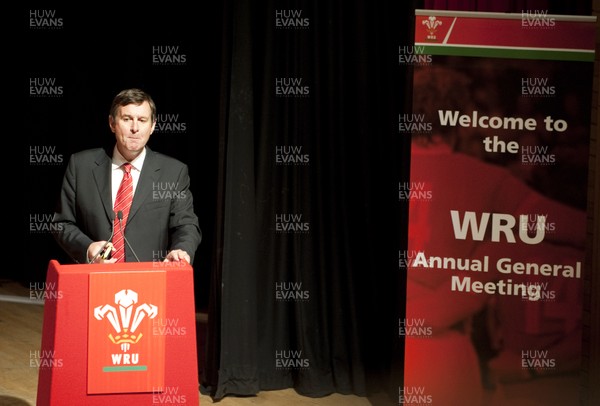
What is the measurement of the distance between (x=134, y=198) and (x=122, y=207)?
0.06 m

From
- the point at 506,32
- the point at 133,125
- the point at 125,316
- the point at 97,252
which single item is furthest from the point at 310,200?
the point at 125,316

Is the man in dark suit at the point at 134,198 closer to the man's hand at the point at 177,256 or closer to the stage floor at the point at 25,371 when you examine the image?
the man's hand at the point at 177,256

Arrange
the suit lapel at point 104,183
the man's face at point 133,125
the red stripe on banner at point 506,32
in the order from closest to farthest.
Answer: the man's face at point 133,125 < the suit lapel at point 104,183 < the red stripe on banner at point 506,32

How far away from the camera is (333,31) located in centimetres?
529

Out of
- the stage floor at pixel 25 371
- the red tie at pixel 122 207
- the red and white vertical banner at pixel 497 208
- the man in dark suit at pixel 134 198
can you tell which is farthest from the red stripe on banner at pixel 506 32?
the stage floor at pixel 25 371

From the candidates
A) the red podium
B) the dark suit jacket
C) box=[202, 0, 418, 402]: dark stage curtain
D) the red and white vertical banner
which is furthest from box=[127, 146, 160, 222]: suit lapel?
box=[202, 0, 418, 402]: dark stage curtain

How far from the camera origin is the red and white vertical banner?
13.9 feet

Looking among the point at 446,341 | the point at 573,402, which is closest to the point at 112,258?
the point at 446,341

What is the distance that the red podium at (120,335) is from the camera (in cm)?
305

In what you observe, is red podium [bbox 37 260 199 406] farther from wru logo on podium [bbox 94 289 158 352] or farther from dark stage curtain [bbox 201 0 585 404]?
dark stage curtain [bbox 201 0 585 404]

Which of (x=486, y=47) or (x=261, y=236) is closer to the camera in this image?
(x=486, y=47)

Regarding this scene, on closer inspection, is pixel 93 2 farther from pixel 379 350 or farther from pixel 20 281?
pixel 379 350

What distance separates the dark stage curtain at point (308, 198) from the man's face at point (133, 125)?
172 cm

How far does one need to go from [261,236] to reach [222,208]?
0.28m
